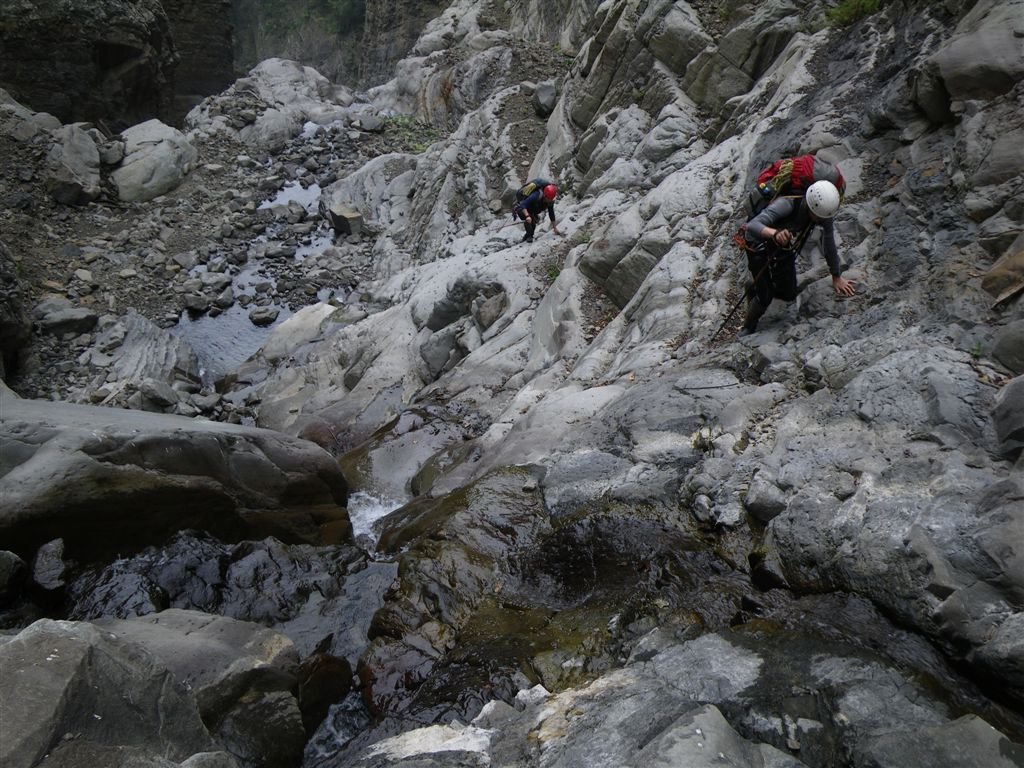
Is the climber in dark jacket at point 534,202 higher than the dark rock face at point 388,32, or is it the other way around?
the dark rock face at point 388,32

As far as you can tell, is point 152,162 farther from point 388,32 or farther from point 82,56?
point 388,32

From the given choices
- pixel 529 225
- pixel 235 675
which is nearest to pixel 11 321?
pixel 529 225

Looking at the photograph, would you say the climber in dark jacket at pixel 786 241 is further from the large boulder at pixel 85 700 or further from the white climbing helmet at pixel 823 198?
the large boulder at pixel 85 700

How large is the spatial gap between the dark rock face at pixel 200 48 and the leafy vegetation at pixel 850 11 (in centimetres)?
4163

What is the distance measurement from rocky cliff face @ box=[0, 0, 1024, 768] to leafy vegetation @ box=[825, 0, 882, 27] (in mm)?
234

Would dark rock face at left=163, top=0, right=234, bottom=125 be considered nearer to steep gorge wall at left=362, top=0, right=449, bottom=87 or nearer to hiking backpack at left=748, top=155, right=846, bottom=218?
steep gorge wall at left=362, top=0, right=449, bottom=87

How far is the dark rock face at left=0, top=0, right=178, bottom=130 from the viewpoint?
29.0m

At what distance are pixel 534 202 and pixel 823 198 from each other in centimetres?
1021

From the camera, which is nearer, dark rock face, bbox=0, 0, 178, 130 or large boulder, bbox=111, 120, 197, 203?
large boulder, bbox=111, 120, 197, 203

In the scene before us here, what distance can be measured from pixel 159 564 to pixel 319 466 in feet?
8.93

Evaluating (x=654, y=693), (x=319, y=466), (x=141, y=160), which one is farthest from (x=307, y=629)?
(x=141, y=160)

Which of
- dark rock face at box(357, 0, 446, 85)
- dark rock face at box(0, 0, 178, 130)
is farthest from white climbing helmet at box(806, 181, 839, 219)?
dark rock face at box(357, 0, 446, 85)

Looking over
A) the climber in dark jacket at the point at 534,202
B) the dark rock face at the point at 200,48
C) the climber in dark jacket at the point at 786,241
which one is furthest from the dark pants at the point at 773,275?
the dark rock face at the point at 200,48

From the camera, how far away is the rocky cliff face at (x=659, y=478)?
4.20 m
